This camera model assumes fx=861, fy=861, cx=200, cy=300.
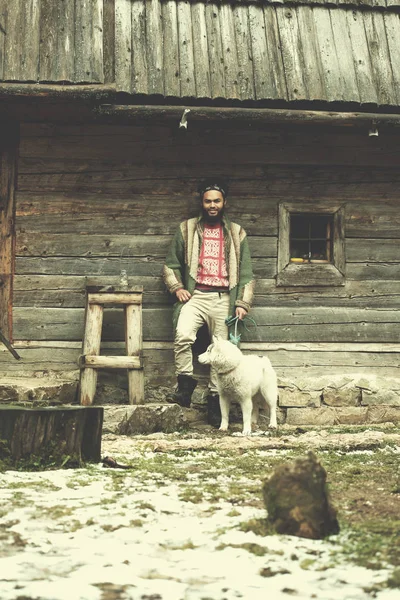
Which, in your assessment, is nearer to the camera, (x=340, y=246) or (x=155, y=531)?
(x=155, y=531)

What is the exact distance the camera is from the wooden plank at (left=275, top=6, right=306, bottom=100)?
8.36 meters

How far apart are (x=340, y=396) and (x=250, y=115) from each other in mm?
2998

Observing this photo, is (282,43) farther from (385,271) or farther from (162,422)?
(162,422)

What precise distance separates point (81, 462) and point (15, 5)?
5.19 metres

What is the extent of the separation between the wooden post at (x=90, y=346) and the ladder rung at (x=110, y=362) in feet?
0.22

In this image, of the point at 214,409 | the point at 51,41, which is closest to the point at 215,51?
the point at 51,41

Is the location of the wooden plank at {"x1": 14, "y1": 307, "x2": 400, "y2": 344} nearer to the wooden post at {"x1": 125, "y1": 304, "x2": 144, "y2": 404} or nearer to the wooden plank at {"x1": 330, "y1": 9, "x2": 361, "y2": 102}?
the wooden post at {"x1": 125, "y1": 304, "x2": 144, "y2": 404}

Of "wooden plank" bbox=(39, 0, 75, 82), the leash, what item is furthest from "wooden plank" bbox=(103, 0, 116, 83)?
the leash

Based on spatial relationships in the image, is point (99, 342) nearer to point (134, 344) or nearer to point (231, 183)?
point (134, 344)

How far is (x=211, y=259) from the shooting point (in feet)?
28.3

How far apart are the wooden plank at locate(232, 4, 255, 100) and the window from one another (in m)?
1.28

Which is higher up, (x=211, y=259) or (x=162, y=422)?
(x=211, y=259)

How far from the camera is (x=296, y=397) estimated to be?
8.84 m

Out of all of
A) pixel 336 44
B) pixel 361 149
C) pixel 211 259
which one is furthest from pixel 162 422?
pixel 336 44
